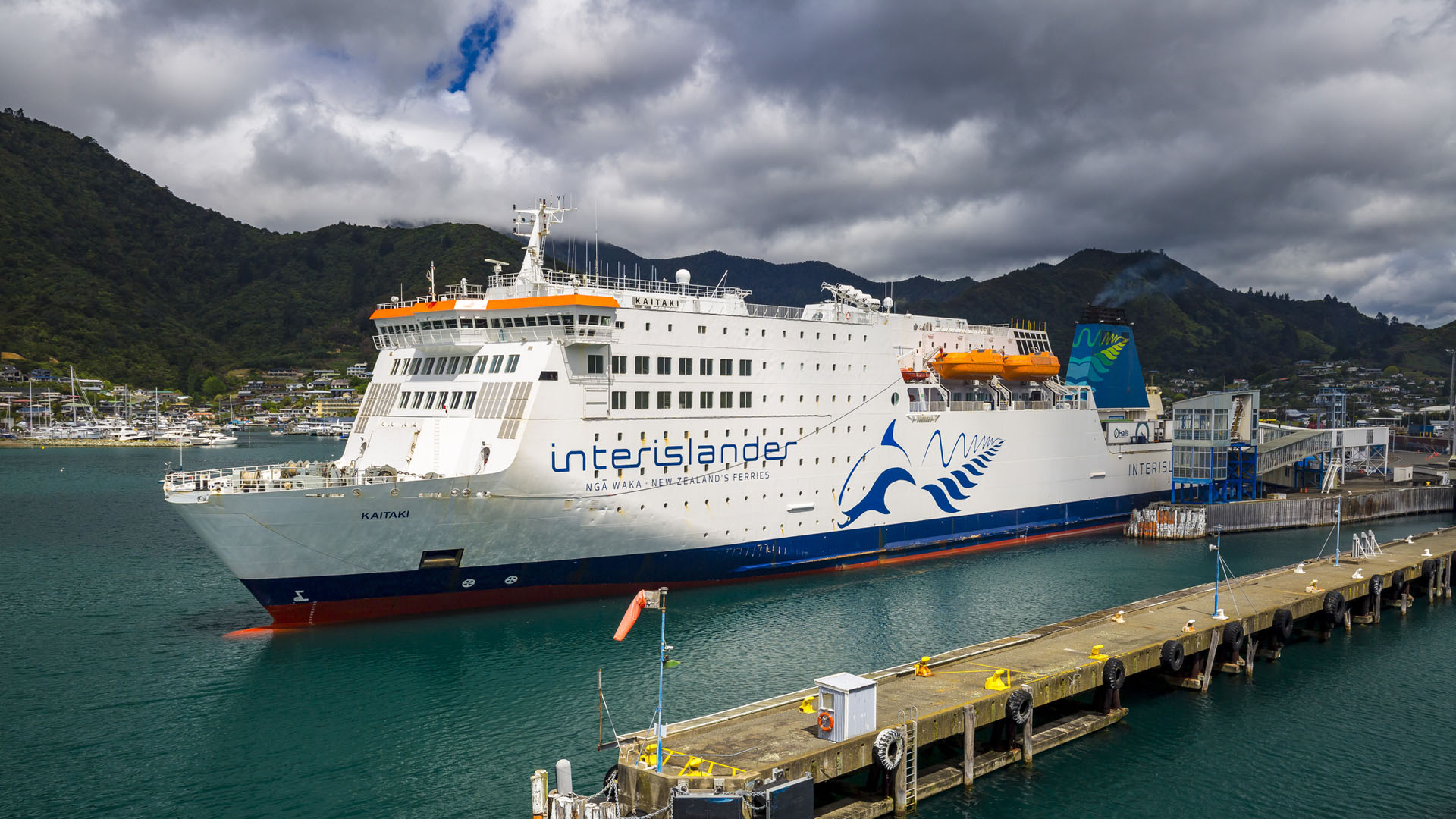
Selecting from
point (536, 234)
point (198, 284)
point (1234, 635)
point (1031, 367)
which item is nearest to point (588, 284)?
point (536, 234)

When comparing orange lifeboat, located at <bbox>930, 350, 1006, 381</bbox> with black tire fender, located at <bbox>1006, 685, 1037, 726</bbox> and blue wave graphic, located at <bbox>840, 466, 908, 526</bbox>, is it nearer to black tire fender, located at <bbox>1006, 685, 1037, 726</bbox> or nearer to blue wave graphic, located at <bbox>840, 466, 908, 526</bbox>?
blue wave graphic, located at <bbox>840, 466, 908, 526</bbox>

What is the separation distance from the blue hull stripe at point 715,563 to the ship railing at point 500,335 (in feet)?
19.6

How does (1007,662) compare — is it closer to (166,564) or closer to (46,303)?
(166,564)

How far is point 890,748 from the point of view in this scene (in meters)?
13.2

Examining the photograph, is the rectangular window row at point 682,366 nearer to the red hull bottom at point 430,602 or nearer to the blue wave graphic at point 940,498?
the red hull bottom at point 430,602

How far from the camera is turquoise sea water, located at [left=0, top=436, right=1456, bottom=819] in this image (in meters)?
14.0

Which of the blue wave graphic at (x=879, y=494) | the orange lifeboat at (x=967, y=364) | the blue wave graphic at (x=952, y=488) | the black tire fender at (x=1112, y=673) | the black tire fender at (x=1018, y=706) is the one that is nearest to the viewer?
the black tire fender at (x=1018, y=706)

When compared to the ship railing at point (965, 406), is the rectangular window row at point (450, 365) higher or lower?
higher

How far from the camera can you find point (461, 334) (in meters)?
24.9

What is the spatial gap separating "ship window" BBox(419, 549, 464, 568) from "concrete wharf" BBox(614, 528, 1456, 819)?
1009cm

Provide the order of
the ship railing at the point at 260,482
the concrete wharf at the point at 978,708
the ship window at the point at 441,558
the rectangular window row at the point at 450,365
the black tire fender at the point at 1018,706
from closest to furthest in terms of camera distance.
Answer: the concrete wharf at the point at 978,708 → the black tire fender at the point at 1018,706 → the ship railing at the point at 260,482 → the ship window at the point at 441,558 → the rectangular window row at the point at 450,365

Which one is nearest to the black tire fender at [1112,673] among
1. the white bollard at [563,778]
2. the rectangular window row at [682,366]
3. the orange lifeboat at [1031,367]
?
the white bollard at [563,778]

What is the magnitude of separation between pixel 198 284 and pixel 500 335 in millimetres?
→ 165455

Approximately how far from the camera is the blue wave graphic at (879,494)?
2897 cm
